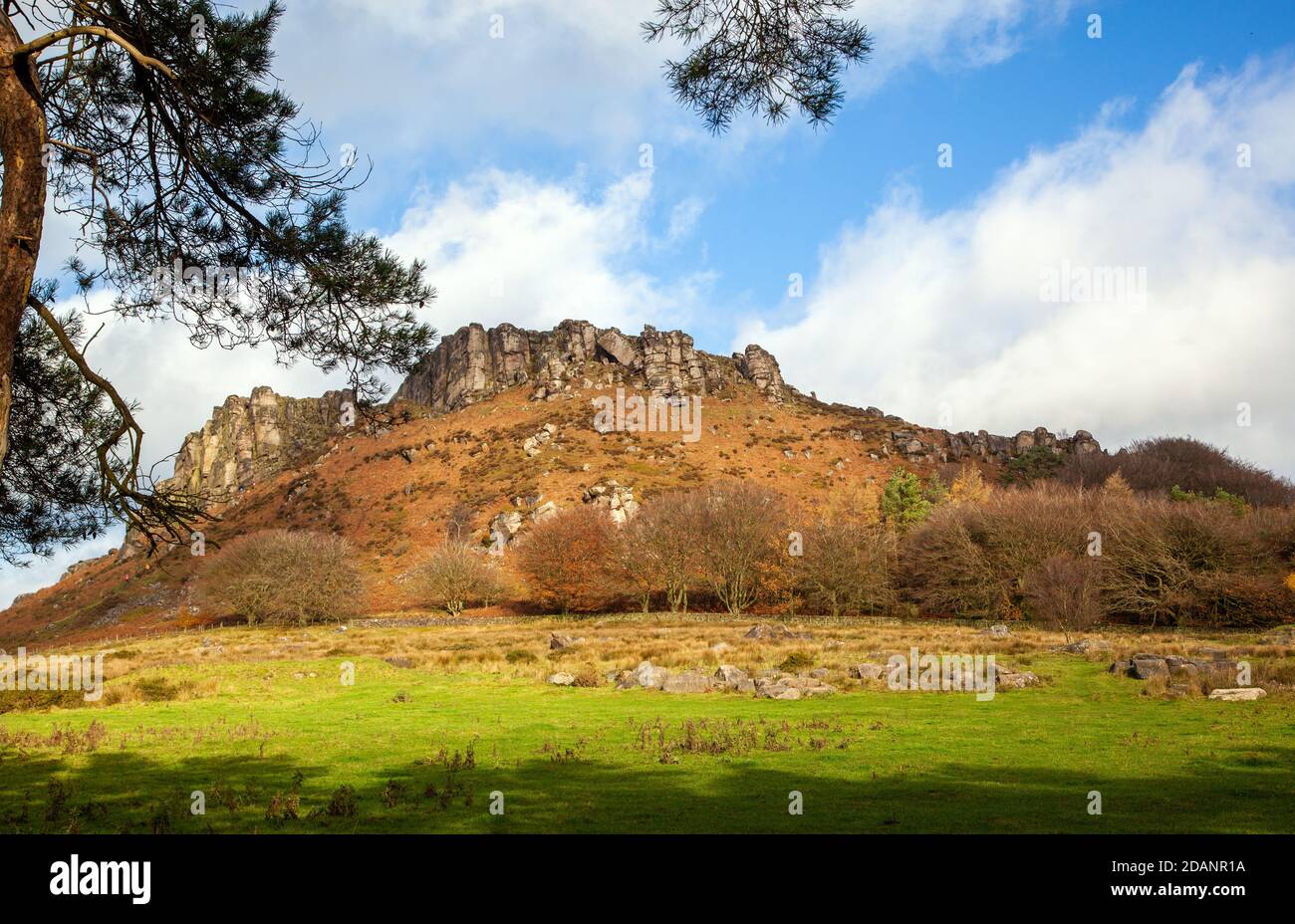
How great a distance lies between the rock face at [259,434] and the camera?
513 ft

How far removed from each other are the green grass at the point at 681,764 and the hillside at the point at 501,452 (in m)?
64.7

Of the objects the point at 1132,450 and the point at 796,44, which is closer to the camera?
the point at 796,44

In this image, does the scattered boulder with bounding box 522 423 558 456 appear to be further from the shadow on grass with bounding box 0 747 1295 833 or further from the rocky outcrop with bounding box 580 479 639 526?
the shadow on grass with bounding box 0 747 1295 833

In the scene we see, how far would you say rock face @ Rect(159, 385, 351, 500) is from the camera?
15625 cm

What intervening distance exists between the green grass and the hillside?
212 ft

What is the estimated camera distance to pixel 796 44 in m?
8.43

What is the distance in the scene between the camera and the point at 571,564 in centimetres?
7812

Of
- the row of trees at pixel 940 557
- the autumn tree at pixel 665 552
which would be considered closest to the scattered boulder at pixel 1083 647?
the row of trees at pixel 940 557

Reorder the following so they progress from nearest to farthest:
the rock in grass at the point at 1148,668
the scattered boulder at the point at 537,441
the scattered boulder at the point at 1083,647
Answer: the rock in grass at the point at 1148,668 → the scattered boulder at the point at 1083,647 → the scattered boulder at the point at 537,441

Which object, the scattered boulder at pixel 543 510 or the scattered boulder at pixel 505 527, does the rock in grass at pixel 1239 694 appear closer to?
the scattered boulder at pixel 543 510

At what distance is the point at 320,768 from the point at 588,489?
9003 centimetres
